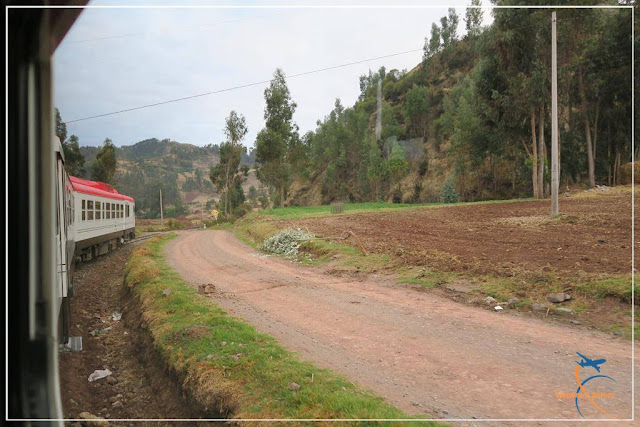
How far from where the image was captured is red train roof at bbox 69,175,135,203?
18.3ft

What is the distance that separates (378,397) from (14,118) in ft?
10.2

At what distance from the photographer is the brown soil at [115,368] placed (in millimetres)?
3320

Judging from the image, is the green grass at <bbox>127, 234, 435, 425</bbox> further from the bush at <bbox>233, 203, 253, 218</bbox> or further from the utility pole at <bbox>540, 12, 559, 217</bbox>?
the utility pole at <bbox>540, 12, 559, 217</bbox>

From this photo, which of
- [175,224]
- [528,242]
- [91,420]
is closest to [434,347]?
[91,420]

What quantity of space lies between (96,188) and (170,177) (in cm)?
176

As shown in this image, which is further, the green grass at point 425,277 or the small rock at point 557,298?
the green grass at point 425,277

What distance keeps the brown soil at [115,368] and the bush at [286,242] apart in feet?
21.7

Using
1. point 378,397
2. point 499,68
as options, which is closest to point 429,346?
point 378,397

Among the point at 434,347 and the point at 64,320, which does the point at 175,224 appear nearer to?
the point at 64,320

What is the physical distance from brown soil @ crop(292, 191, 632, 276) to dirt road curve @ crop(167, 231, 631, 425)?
208 centimetres

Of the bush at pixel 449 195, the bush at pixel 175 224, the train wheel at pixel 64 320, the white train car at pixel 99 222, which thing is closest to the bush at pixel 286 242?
the white train car at pixel 99 222

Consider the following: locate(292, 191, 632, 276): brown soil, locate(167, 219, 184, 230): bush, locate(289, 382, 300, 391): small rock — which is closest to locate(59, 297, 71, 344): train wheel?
locate(289, 382, 300, 391): small rock

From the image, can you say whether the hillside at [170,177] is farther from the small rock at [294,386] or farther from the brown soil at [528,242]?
the brown soil at [528,242]

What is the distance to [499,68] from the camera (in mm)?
26875
